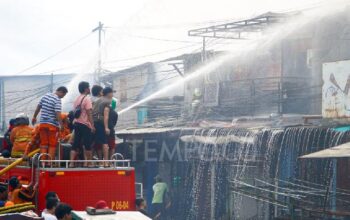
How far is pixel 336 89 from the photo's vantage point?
53.6ft

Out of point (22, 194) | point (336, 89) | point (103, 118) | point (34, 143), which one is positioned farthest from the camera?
point (336, 89)

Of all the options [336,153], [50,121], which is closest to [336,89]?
[336,153]

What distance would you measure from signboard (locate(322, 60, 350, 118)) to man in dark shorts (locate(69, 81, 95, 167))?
7.37m

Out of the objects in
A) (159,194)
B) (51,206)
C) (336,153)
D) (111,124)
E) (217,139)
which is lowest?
(159,194)

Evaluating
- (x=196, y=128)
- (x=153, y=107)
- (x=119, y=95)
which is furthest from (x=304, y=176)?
(x=119, y=95)

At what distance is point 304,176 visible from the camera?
16.8 meters

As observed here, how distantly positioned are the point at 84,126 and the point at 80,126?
0.19 feet

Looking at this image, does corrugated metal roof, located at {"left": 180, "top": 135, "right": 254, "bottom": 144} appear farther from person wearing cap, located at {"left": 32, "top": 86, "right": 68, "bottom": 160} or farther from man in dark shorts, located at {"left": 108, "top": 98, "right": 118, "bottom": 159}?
person wearing cap, located at {"left": 32, "top": 86, "right": 68, "bottom": 160}

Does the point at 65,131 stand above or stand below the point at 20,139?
→ above

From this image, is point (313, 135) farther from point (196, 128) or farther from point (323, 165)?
point (196, 128)

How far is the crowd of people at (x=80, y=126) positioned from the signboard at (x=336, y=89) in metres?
6.67

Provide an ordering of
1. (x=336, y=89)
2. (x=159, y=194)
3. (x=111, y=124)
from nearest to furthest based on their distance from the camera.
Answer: (x=111, y=124), (x=336, y=89), (x=159, y=194)

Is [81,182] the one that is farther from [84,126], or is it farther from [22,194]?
[84,126]

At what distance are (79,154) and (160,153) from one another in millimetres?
11020
